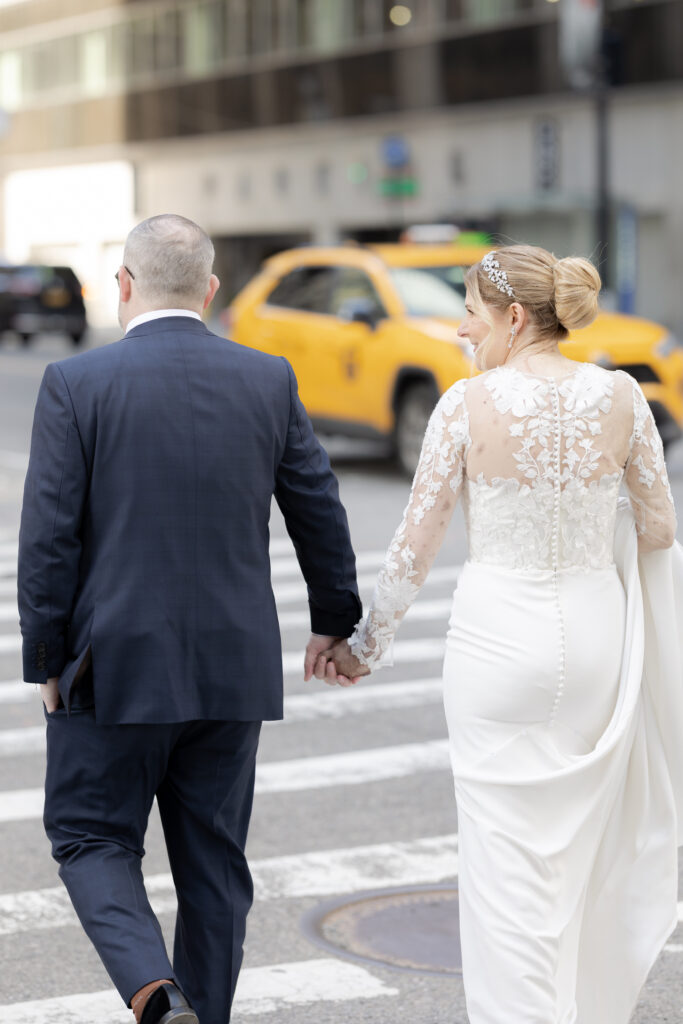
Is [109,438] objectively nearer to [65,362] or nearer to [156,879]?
[65,362]

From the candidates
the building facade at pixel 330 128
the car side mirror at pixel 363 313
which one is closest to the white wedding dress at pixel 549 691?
the car side mirror at pixel 363 313

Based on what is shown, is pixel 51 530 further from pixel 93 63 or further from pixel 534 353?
pixel 93 63

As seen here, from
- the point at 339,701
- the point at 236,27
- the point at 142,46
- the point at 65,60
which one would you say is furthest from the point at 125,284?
the point at 65,60

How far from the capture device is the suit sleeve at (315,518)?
3992mm

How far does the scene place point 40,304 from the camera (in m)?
37.2

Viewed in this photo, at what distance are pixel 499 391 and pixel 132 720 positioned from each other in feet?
3.40

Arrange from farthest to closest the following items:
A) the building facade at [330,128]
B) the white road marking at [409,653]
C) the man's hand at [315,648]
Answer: the building facade at [330,128] < the white road marking at [409,653] < the man's hand at [315,648]

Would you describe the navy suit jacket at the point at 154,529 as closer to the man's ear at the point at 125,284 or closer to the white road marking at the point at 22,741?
the man's ear at the point at 125,284

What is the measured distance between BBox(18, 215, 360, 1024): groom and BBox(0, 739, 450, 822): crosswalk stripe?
8.18 ft

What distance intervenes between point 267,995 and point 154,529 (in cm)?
145

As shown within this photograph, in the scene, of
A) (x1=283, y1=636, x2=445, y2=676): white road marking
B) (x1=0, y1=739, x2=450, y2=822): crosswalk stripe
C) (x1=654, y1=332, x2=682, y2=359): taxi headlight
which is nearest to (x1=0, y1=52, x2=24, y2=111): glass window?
(x1=654, y1=332, x2=682, y2=359): taxi headlight

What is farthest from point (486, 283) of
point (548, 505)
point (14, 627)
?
point (14, 627)

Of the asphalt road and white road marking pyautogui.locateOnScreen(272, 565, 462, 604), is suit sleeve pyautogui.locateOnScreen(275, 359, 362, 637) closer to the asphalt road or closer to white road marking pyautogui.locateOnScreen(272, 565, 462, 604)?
the asphalt road

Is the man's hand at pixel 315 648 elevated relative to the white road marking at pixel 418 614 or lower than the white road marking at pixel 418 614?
elevated
